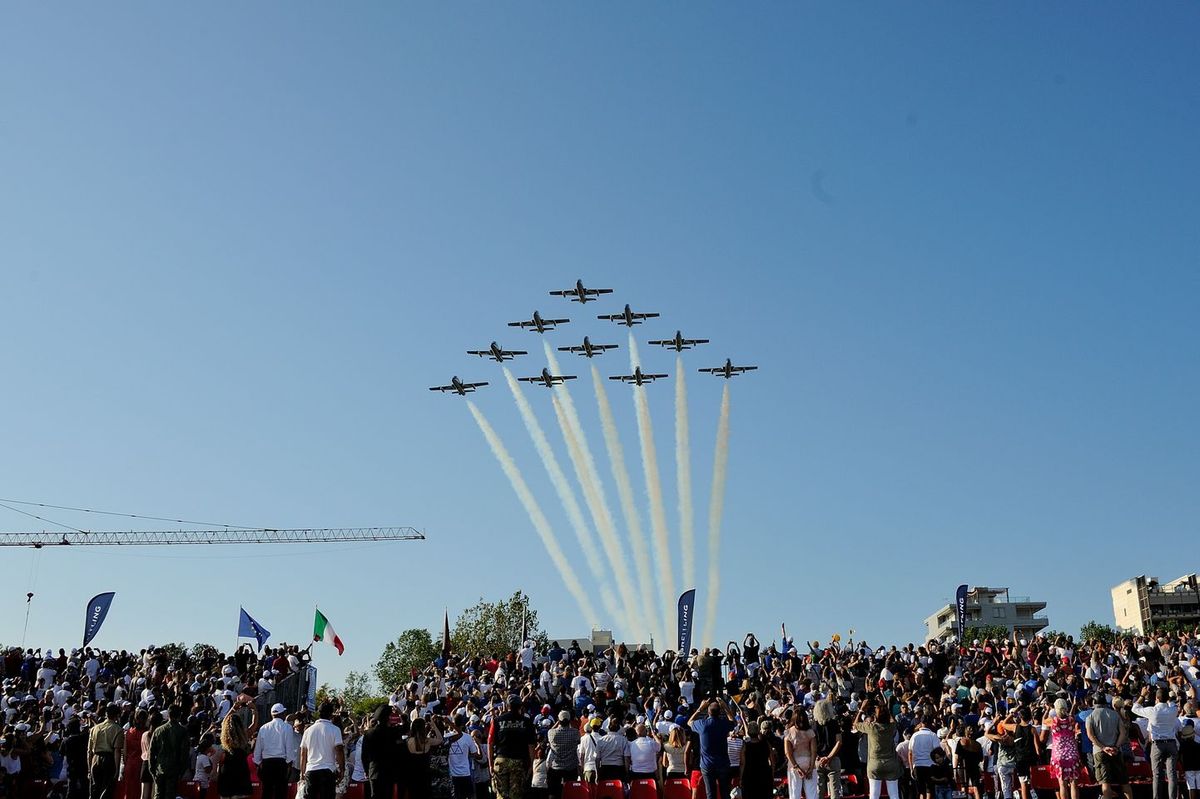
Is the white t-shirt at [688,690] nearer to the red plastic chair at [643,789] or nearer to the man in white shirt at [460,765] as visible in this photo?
the red plastic chair at [643,789]

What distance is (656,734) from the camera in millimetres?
19750

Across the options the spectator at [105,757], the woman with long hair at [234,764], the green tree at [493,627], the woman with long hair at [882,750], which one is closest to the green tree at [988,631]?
the green tree at [493,627]

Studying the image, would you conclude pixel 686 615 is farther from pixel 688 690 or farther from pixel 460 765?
pixel 460 765

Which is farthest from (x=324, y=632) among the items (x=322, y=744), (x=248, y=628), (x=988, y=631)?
(x=988, y=631)

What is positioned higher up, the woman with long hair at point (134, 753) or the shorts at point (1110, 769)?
the woman with long hair at point (134, 753)

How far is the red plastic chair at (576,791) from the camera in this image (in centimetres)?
1802

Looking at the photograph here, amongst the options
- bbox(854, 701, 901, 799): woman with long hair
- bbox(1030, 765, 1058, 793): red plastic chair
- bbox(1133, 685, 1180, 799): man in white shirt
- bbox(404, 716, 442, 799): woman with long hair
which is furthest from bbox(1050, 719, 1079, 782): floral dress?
bbox(404, 716, 442, 799): woman with long hair

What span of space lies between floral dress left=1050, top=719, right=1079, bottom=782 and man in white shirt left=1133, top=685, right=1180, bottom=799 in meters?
1.36

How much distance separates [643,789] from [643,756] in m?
0.77

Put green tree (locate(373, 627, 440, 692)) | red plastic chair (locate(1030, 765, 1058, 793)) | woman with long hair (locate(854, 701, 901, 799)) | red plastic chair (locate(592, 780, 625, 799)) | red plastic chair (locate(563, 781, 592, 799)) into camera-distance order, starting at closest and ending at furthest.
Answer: woman with long hair (locate(854, 701, 901, 799)), red plastic chair (locate(592, 780, 625, 799)), red plastic chair (locate(563, 781, 592, 799)), red plastic chair (locate(1030, 765, 1058, 793)), green tree (locate(373, 627, 440, 692))

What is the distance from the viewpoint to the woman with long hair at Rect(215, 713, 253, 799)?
14570 millimetres

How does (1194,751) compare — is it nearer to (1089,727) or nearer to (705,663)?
(1089,727)

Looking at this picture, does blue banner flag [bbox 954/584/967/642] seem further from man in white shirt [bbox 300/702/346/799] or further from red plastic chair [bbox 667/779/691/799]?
man in white shirt [bbox 300/702/346/799]

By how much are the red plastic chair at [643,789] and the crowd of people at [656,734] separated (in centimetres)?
21
